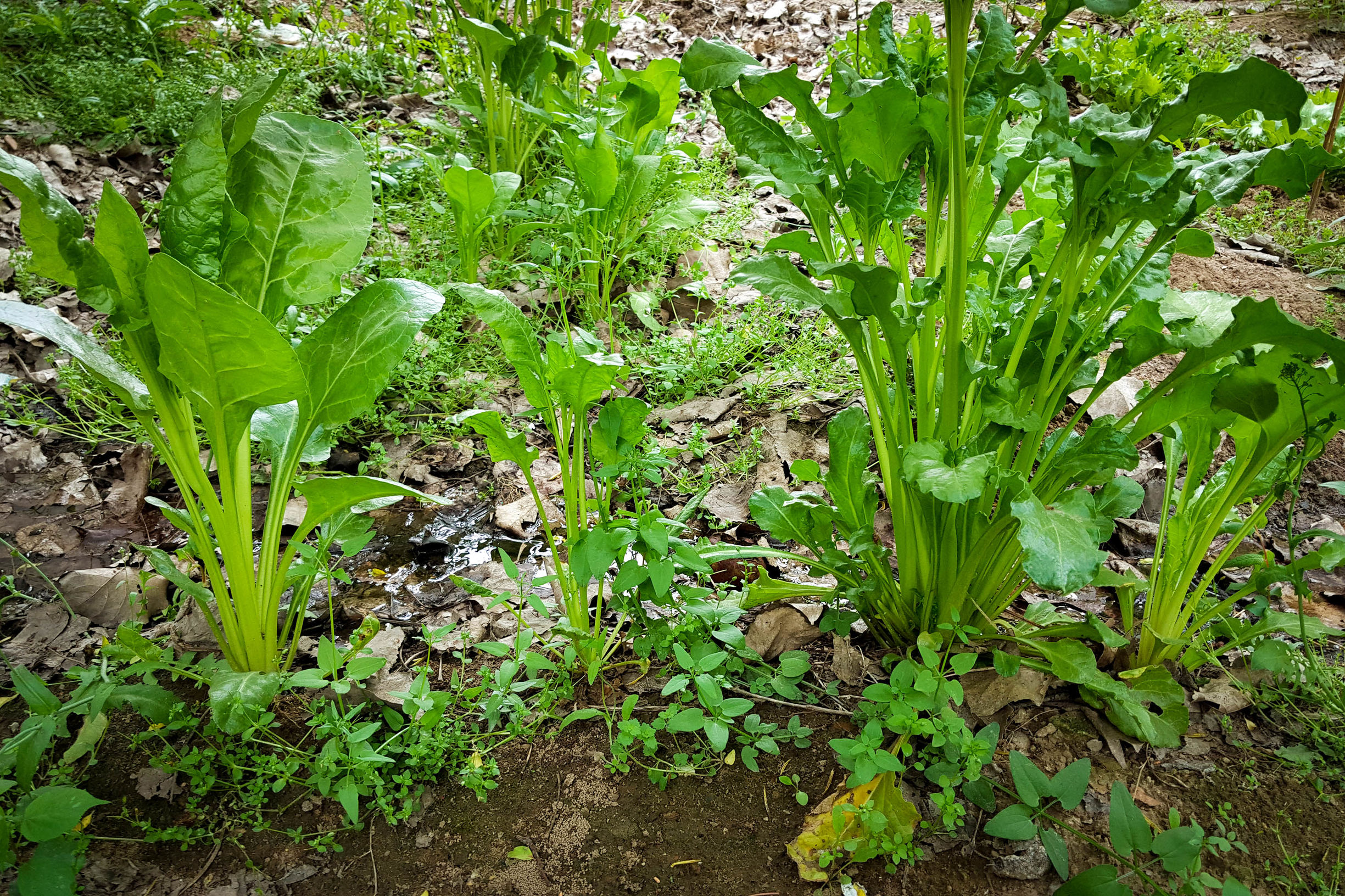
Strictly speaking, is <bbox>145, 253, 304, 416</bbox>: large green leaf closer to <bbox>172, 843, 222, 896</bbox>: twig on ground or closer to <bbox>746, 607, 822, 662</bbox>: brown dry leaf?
<bbox>172, 843, 222, 896</bbox>: twig on ground

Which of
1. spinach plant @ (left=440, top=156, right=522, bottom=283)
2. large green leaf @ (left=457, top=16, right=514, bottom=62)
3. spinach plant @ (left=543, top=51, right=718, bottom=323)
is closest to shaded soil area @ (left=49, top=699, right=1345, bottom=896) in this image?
spinach plant @ (left=543, top=51, right=718, bottom=323)

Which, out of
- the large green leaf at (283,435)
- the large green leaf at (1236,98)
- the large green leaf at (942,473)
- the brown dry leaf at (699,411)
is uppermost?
the large green leaf at (1236,98)

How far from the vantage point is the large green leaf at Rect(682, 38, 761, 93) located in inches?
54.9


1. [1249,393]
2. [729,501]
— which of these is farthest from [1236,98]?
[729,501]

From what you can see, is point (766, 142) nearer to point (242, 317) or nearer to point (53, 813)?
point (242, 317)

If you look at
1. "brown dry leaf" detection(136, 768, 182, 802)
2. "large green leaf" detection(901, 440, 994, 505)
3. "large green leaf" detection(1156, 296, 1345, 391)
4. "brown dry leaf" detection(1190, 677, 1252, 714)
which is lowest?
"brown dry leaf" detection(136, 768, 182, 802)

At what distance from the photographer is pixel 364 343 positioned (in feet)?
5.14

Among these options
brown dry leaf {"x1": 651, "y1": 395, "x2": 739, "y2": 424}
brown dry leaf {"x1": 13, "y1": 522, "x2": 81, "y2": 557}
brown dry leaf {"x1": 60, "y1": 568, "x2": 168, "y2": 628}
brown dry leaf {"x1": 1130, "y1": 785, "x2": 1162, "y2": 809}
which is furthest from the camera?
brown dry leaf {"x1": 651, "y1": 395, "x2": 739, "y2": 424}

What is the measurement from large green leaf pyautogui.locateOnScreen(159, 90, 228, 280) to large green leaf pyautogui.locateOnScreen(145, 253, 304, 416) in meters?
0.19

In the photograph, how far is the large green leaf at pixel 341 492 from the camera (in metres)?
1.50

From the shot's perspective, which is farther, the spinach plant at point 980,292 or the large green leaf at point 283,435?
the large green leaf at point 283,435

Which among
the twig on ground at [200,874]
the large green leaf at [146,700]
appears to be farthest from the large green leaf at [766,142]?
the twig on ground at [200,874]

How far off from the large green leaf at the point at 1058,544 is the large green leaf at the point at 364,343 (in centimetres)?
114

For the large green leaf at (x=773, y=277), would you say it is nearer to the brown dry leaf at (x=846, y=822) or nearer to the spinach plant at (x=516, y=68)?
the brown dry leaf at (x=846, y=822)
